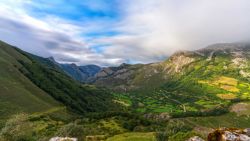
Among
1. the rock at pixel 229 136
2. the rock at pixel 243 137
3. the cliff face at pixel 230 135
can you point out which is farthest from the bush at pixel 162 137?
the rock at pixel 243 137

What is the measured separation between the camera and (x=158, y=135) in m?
156

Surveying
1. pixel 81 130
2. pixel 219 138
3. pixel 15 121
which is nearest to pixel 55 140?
pixel 219 138

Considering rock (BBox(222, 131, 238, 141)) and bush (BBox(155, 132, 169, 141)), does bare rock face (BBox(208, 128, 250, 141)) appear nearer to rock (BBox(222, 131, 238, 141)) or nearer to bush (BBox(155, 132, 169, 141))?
rock (BBox(222, 131, 238, 141))

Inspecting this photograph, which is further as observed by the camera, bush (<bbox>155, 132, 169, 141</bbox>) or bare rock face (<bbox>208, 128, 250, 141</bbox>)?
bush (<bbox>155, 132, 169, 141</bbox>)

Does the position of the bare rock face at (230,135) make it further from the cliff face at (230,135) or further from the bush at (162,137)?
the bush at (162,137)

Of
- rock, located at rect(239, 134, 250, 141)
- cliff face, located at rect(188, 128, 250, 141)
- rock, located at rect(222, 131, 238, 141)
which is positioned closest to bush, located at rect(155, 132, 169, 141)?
cliff face, located at rect(188, 128, 250, 141)

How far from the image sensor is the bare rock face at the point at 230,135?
3922 cm

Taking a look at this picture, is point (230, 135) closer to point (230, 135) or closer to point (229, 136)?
point (230, 135)

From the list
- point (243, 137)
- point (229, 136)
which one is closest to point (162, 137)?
point (229, 136)

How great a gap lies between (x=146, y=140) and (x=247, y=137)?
6481 inches

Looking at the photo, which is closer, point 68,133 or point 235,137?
point 235,137

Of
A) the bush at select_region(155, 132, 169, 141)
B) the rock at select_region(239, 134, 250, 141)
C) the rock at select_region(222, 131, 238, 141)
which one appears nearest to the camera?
the rock at select_region(239, 134, 250, 141)

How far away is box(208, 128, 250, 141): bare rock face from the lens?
3922 centimetres

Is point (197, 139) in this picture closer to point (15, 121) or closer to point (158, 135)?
point (15, 121)
